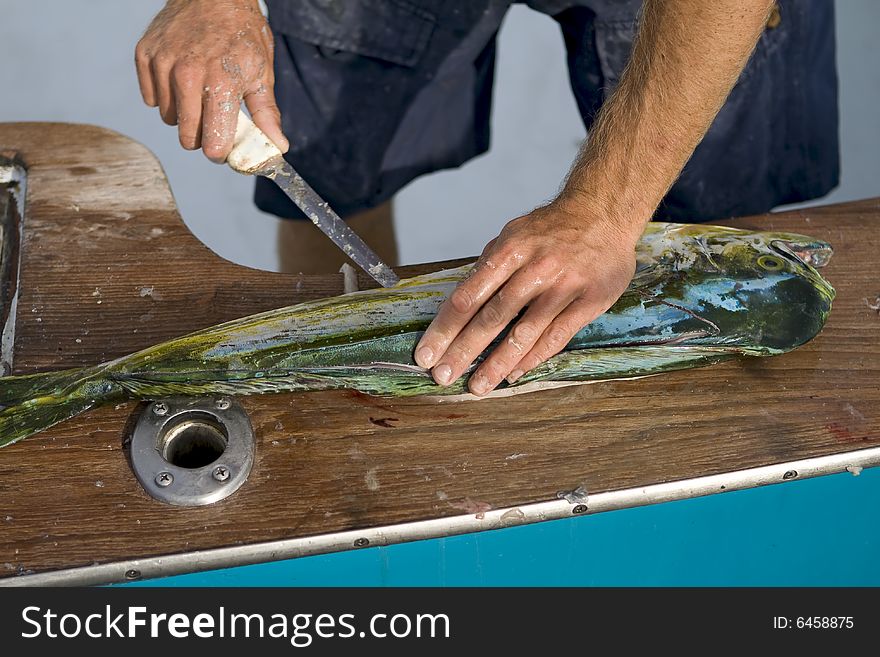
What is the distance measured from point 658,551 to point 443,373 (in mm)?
436

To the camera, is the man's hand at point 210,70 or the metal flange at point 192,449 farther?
the man's hand at point 210,70

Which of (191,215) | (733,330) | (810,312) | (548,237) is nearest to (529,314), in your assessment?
(548,237)

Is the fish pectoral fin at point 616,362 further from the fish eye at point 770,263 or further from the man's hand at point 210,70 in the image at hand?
the man's hand at point 210,70

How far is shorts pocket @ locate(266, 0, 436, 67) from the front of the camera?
2.10 m

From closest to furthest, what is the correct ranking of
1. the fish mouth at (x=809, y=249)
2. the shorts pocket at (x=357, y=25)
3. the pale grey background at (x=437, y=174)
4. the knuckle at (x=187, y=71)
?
1. the knuckle at (x=187, y=71)
2. the fish mouth at (x=809, y=249)
3. the shorts pocket at (x=357, y=25)
4. the pale grey background at (x=437, y=174)

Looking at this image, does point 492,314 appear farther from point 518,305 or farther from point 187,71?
point 187,71

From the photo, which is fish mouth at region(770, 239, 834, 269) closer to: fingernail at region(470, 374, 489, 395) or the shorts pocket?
fingernail at region(470, 374, 489, 395)

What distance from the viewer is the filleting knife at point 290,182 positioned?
1484 millimetres

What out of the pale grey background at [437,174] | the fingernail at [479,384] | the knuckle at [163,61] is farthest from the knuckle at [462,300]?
the pale grey background at [437,174]

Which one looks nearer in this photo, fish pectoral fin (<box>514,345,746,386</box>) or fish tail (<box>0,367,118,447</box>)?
fish tail (<box>0,367,118,447</box>)

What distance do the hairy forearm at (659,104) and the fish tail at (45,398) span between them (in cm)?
79

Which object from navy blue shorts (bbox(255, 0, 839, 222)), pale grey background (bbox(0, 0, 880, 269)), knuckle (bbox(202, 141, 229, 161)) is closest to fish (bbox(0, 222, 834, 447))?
knuckle (bbox(202, 141, 229, 161))

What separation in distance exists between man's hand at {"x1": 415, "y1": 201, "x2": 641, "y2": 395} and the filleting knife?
8.4 inches

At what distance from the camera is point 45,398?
4.47 ft
